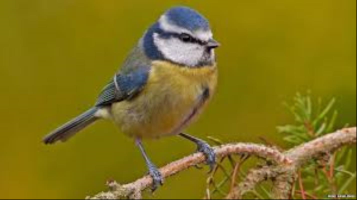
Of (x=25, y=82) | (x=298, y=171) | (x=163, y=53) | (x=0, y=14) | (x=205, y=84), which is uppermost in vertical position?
(x=0, y=14)

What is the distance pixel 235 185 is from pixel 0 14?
1.04 metres

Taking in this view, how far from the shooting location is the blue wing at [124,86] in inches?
66.5

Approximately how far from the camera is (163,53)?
1.69 metres

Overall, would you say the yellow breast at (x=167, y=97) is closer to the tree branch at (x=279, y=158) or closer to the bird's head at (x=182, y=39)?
the bird's head at (x=182, y=39)

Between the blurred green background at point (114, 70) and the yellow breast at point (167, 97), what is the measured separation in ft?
0.83

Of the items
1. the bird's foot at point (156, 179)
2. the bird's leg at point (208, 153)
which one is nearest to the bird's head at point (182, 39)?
the bird's leg at point (208, 153)

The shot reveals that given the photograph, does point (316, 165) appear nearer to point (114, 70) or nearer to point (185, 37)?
point (185, 37)

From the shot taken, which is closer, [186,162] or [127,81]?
[186,162]

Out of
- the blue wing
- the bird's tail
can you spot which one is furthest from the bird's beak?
the bird's tail

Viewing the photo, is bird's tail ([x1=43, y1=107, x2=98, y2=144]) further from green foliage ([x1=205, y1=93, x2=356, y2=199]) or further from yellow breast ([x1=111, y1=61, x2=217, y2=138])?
green foliage ([x1=205, y1=93, x2=356, y2=199])

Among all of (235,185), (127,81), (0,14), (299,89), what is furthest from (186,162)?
(0,14)

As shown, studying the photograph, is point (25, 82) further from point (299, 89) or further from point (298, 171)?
point (298, 171)

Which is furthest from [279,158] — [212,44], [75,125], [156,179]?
[75,125]

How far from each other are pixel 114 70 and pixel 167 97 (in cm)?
38
